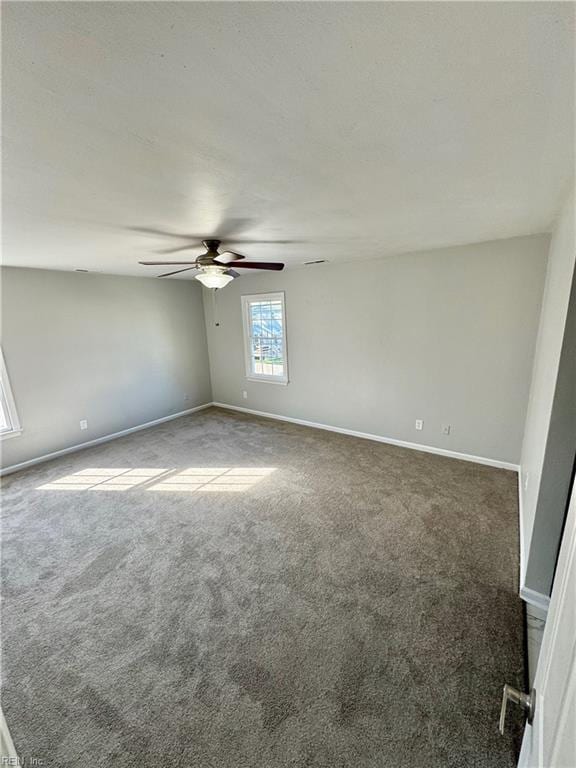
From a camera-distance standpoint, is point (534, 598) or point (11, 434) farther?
point (11, 434)

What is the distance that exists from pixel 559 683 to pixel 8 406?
4886 mm

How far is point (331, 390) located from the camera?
4.54 m

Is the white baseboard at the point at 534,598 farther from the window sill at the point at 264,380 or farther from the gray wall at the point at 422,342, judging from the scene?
the window sill at the point at 264,380

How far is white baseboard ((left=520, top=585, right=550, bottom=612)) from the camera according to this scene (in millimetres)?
1841

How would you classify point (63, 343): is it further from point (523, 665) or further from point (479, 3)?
point (523, 665)

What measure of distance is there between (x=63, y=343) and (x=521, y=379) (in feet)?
17.2

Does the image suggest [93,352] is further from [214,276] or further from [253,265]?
[253,265]

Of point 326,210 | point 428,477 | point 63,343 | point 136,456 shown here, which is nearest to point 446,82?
point 326,210

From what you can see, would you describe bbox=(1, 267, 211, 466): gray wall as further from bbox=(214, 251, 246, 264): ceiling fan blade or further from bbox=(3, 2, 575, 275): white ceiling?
bbox=(214, 251, 246, 264): ceiling fan blade

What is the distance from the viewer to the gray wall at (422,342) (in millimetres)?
3104

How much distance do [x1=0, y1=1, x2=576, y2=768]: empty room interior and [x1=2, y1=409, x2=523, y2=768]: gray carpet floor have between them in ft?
0.04

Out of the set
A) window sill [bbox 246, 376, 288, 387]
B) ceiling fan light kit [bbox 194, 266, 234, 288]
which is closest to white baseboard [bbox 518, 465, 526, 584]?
ceiling fan light kit [bbox 194, 266, 234, 288]

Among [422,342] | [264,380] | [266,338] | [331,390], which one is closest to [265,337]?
[266,338]

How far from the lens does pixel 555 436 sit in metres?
1.73
